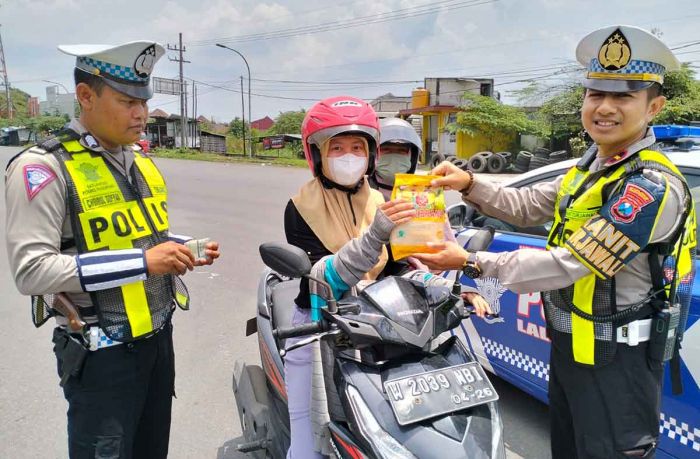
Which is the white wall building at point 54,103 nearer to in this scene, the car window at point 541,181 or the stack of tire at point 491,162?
the stack of tire at point 491,162

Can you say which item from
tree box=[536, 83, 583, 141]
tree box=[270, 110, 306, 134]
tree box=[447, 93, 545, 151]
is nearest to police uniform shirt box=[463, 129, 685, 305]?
tree box=[536, 83, 583, 141]

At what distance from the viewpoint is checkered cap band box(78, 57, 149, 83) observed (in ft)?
6.04

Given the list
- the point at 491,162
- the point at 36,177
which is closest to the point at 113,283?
the point at 36,177

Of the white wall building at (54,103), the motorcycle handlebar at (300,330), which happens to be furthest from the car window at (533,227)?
the white wall building at (54,103)

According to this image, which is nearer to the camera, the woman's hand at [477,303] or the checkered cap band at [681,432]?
the woman's hand at [477,303]

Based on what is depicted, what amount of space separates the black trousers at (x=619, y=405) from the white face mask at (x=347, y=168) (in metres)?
1.07

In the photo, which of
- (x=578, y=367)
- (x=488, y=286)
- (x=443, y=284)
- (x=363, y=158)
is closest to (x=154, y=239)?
(x=363, y=158)

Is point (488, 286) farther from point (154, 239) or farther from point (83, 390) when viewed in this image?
point (83, 390)

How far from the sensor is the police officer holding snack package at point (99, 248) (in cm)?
172

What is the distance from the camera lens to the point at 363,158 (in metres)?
2.06

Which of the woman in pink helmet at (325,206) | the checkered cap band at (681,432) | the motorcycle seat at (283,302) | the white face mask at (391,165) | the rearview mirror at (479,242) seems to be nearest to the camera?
the rearview mirror at (479,242)

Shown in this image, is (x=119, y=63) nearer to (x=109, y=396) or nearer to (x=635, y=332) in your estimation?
(x=109, y=396)

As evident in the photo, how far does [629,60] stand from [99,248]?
6.44ft

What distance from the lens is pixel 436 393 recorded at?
149cm
